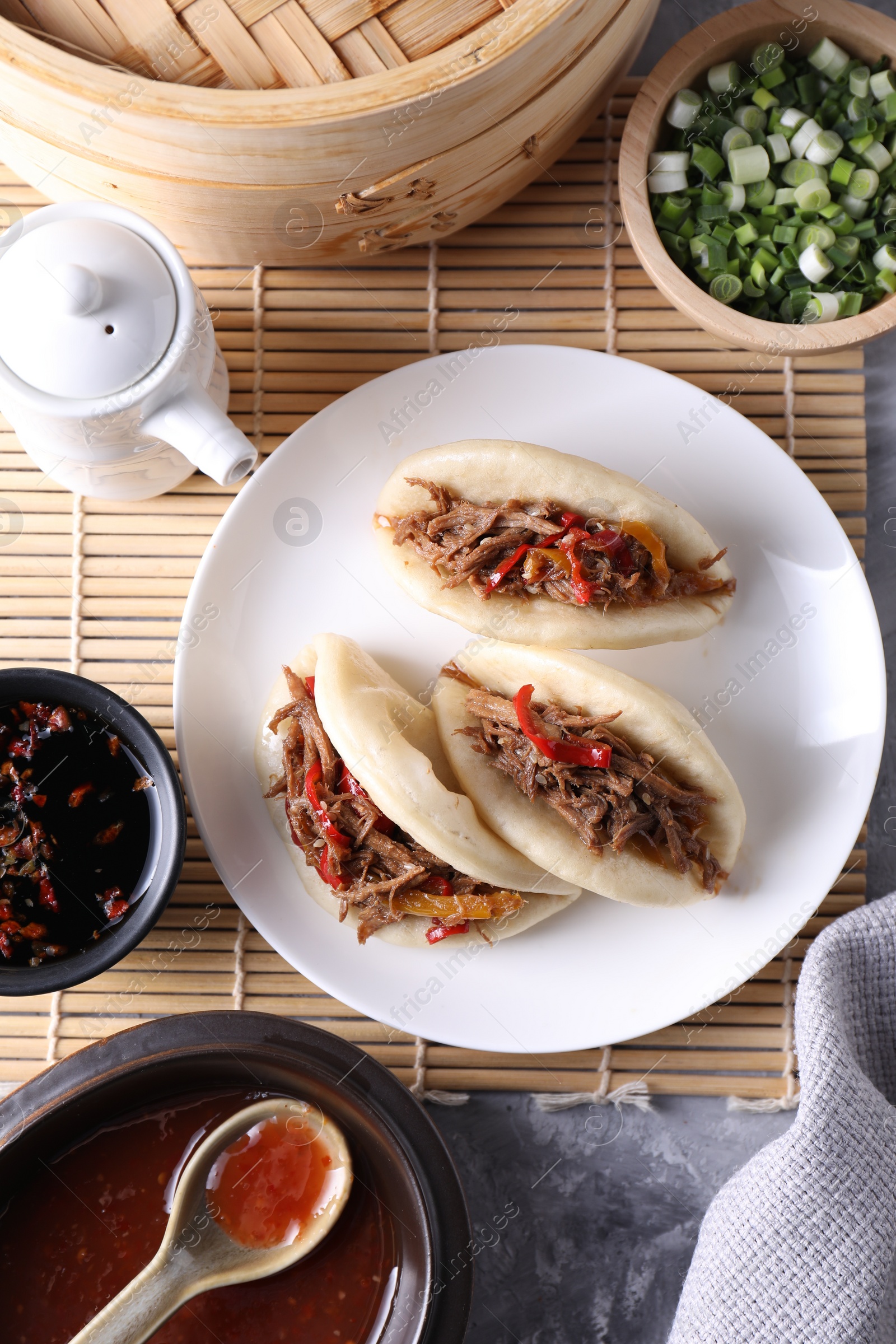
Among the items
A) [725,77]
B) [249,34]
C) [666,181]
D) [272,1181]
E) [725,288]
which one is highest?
[249,34]

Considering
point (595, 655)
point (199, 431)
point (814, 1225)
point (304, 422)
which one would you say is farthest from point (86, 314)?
point (814, 1225)

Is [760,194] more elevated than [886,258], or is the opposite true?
[760,194]

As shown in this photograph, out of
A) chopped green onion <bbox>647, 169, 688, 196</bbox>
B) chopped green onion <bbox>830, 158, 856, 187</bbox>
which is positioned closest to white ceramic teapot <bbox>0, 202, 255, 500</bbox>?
chopped green onion <bbox>647, 169, 688, 196</bbox>

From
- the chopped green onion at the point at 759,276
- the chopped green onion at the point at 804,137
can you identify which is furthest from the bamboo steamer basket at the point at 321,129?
the chopped green onion at the point at 759,276

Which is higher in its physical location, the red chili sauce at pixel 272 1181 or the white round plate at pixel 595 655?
the white round plate at pixel 595 655

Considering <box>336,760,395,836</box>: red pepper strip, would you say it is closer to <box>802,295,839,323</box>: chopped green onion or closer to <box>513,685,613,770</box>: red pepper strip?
<box>513,685,613,770</box>: red pepper strip

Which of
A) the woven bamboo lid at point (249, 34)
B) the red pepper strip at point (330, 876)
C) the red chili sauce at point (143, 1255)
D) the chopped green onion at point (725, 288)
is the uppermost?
the woven bamboo lid at point (249, 34)

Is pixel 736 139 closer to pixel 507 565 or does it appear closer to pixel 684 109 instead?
pixel 684 109

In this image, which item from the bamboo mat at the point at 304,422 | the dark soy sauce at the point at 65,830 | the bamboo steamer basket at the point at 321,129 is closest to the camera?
the bamboo steamer basket at the point at 321,129

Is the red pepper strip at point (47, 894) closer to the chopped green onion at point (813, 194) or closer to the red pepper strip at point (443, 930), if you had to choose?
the red pepper strip at point (443, 930)
